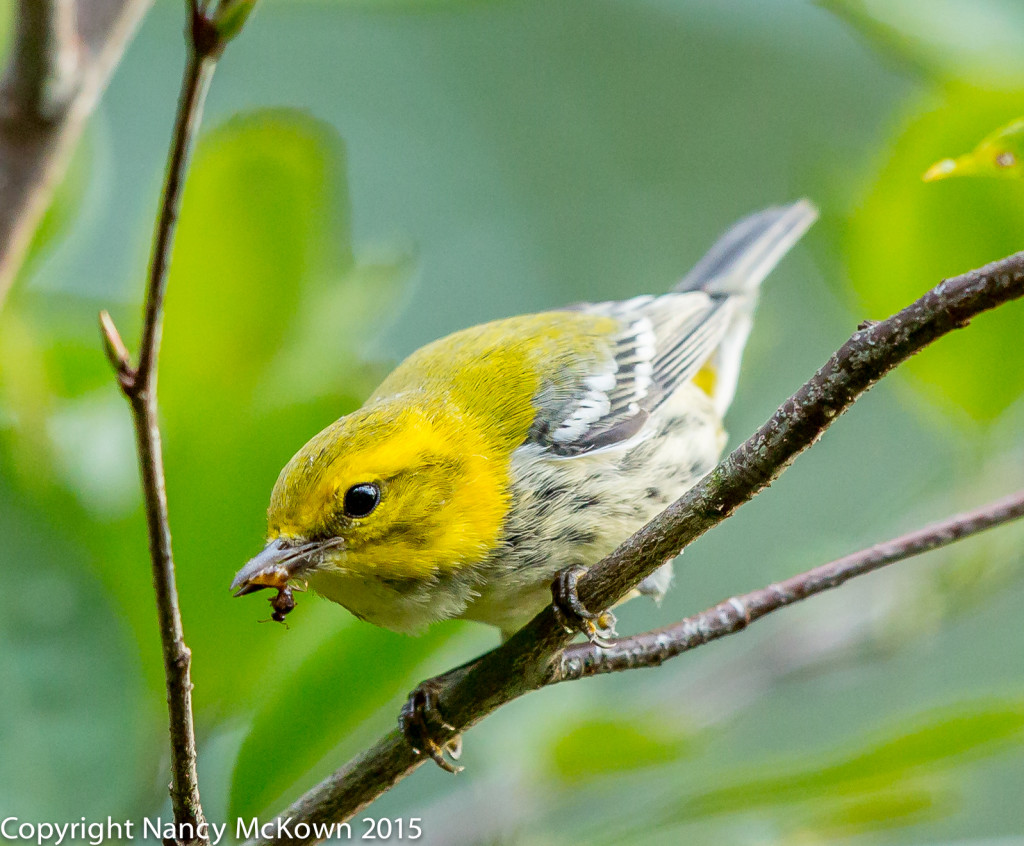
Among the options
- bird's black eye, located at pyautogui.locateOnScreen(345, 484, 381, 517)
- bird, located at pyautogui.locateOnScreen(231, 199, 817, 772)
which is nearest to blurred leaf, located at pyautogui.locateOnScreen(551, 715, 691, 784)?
bird, located at pyautogui.locateOnScreen(231, 199, 817, 772)

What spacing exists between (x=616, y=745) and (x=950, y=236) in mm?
1177

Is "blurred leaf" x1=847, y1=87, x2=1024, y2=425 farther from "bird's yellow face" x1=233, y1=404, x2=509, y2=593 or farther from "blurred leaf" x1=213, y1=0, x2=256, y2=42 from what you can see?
"blurred leaf" x1=213, y1=0, x2=256, y2=42

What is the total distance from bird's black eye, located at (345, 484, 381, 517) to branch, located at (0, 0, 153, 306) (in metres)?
0.64

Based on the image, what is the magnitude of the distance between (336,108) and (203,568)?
539cm

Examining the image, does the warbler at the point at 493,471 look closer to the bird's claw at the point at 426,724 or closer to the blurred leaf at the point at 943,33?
the bird's claw at the point at 426,724

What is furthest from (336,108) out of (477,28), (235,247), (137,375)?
(137,375)

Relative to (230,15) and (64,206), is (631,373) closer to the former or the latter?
(64,206)

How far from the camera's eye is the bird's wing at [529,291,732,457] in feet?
7.98

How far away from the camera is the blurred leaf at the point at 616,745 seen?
78.5 inches

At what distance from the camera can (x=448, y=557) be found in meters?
2.03

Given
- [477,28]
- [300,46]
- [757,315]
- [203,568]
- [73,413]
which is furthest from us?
[477,28]

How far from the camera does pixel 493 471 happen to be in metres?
2.20

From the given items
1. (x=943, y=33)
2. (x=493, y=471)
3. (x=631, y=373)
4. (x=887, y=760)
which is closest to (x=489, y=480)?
(x=493, y=471)

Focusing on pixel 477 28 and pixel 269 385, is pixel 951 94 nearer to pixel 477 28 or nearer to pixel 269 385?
pixel 269 385
